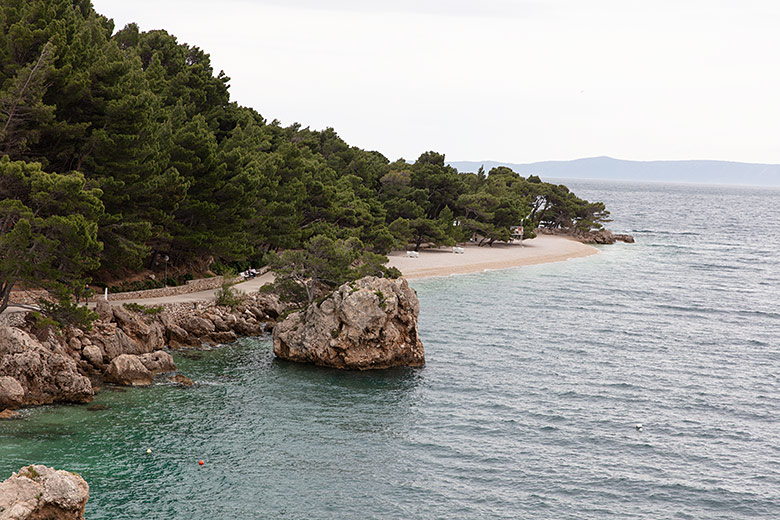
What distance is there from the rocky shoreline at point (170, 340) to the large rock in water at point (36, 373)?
0.16 ft

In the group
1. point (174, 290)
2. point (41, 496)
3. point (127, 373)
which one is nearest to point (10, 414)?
point (127, 373)

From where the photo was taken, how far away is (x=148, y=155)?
54.2 metres

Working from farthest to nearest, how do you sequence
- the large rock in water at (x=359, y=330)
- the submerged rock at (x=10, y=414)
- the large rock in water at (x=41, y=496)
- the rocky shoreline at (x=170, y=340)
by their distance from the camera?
the large rock in water at (x=359, y=330)
the rocky shoreline at (x=170, y=340)
the submerged rock at (x=10, y=414)
the large rock in water at (x=41, y=496)

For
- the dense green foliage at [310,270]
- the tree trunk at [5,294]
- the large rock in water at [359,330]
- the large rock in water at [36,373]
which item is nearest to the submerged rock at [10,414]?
the large rock in water at [36,373]

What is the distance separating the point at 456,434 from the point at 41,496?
73.9 feet

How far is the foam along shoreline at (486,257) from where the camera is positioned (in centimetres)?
9719

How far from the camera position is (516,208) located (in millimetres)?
126188

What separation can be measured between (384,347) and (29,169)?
24.5m

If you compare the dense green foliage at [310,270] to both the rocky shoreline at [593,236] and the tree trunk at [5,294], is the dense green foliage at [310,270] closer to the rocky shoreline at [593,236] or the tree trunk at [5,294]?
the tree trunk at [5,294]

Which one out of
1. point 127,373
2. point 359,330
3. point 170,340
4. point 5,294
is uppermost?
point 5,294

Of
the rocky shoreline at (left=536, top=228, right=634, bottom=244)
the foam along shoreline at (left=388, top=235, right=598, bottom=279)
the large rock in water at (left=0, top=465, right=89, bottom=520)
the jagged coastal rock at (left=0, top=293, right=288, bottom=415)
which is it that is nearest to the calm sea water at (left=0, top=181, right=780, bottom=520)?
the jagged coastal rock at (left=0, top=293, right=288, bottom=415)

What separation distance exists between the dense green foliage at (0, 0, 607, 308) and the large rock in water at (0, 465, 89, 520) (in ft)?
65.6

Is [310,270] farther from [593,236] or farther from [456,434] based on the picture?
[593,236]

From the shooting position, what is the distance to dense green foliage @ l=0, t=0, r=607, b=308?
A: 44.9 m
